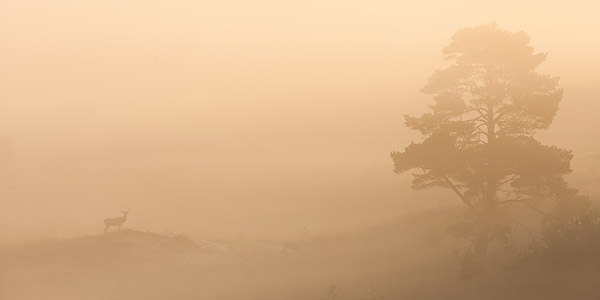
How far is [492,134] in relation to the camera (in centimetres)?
2558

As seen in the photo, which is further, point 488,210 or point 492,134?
point 492,134

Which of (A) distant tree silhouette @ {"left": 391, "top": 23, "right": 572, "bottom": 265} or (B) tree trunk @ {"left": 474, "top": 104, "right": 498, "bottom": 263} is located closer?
(A) distant tree silhouette @ {"left": 391, "top": 23, "right": 572, "bottom": 265}

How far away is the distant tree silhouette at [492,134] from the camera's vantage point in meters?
24.5

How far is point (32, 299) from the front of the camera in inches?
1212

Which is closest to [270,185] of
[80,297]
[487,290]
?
[80,297]

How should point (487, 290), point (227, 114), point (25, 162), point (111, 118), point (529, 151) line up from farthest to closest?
1. point (111, 118)
2. point (227, 114)
3. point (25, 162)
4. point (529, 151)
5. point (487, 290)

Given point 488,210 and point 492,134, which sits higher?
point 492,134

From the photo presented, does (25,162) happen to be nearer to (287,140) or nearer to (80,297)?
(287,140)

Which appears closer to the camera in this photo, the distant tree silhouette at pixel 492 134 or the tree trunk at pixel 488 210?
the distant tree silhouette at pixel 492 134

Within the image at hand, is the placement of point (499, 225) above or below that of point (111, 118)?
below

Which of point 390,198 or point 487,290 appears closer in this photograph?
point 487,290

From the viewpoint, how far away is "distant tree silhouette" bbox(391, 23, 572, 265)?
2447 cm

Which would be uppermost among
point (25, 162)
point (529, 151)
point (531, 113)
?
point (25, 162)

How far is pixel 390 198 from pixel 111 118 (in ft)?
313
